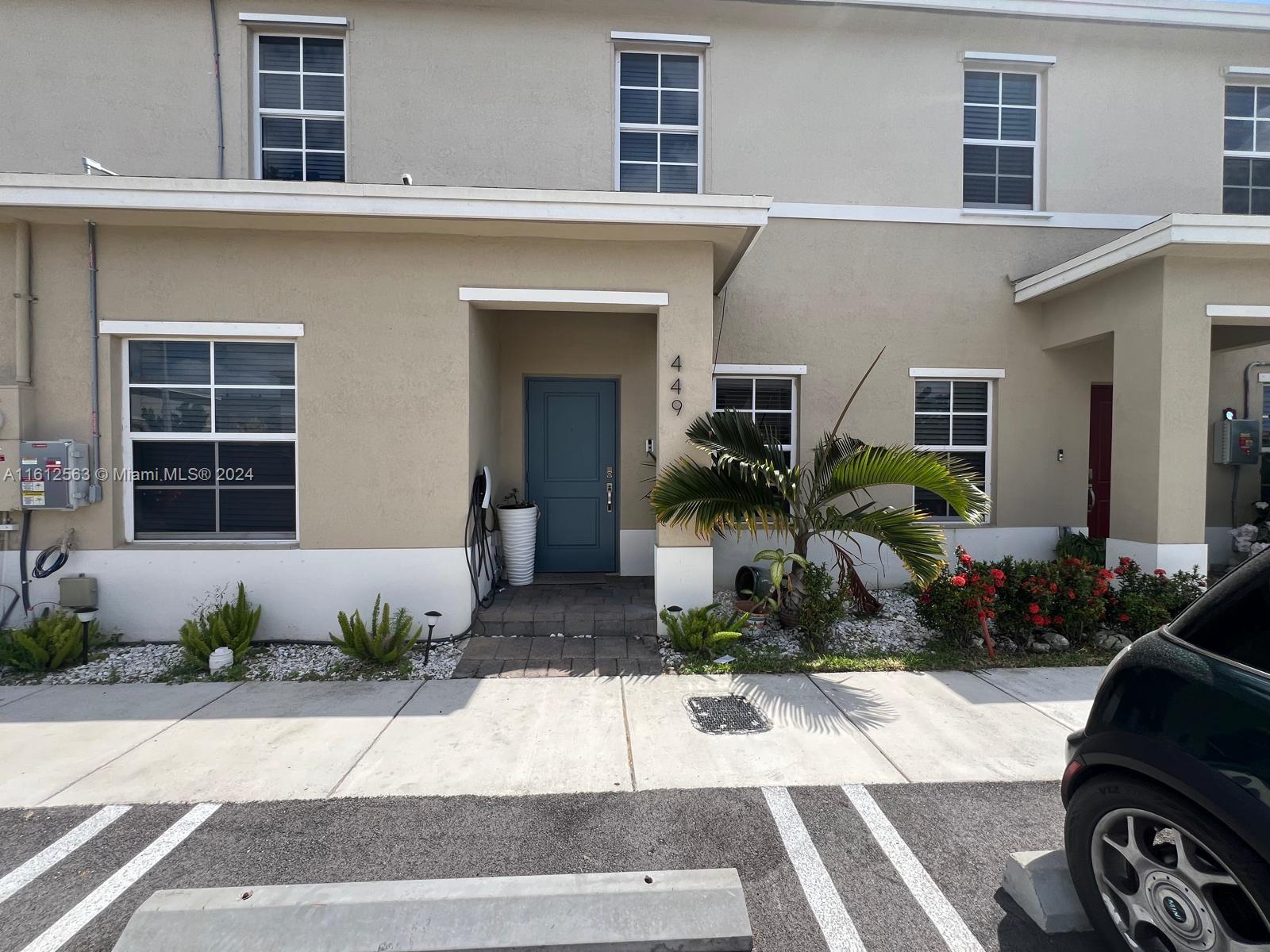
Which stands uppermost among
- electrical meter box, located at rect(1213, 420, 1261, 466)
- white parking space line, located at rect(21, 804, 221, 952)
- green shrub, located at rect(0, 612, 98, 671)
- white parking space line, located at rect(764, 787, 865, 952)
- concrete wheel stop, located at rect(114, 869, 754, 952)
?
electrical meter box, located at rect(1213, 420, 1261, 466)

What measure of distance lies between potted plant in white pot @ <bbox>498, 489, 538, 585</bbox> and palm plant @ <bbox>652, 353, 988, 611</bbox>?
191 centimetres

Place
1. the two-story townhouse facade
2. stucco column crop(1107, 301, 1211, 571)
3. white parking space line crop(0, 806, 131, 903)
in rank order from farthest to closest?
stucco column crop(1107, 301, 1211, 571) < the two-story townhouse facade < white parking space line crop(0, 806, 131, 903)

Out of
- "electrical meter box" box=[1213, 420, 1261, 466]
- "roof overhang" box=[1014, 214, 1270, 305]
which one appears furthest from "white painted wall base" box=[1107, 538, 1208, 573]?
"electrical meter box" box=[1213, 420, 1261, 466]

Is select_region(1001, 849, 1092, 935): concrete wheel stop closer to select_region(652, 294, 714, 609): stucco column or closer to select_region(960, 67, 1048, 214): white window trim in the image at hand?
select_region(652, 294, 714, 609): stucco column

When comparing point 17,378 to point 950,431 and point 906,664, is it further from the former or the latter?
point 950,431

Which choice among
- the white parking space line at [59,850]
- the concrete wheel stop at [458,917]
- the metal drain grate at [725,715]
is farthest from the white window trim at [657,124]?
the white parking space line at [59,850]

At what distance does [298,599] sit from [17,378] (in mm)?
3036

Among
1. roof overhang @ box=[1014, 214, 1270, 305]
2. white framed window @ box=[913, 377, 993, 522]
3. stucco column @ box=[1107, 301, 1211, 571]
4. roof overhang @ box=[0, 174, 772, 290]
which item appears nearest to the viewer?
roof overhang @ box=[0, 174, 772, 290]

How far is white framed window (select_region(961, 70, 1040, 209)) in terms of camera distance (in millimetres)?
7523

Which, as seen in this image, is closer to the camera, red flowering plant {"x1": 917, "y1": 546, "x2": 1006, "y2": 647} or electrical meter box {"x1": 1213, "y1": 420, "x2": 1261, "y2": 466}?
red flowering plant {"x1": 917, "y1": 546, "x2": 1006, "y2": 647}

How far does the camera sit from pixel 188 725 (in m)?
3.94

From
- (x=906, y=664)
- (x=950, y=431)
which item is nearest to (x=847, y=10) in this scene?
(x=950, y=431)

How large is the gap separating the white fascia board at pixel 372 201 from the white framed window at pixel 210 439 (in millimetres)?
1195

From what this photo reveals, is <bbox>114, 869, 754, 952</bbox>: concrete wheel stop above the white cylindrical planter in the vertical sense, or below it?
below
